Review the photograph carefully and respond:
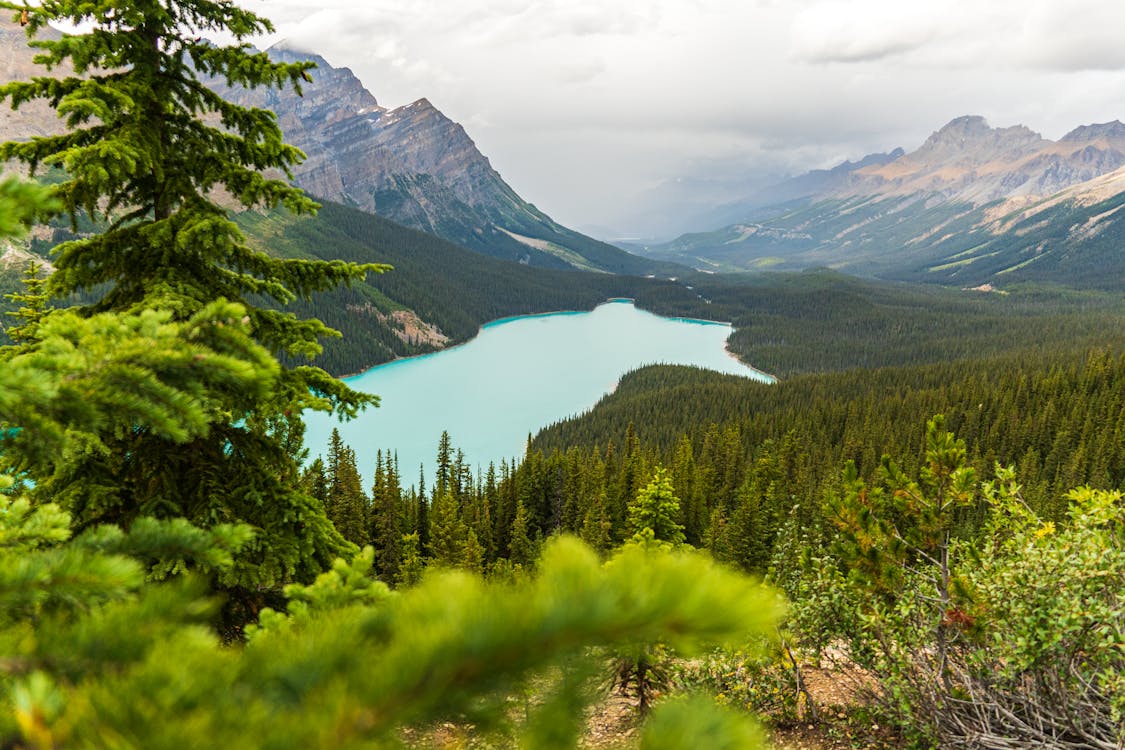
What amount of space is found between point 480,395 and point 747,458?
260 ft

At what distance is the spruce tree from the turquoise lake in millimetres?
55123

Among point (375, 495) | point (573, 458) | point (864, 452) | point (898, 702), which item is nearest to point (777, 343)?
point (864, 452)

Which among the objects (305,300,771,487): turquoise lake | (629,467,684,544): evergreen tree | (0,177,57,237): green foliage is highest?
(0,177,57,237): green foliage

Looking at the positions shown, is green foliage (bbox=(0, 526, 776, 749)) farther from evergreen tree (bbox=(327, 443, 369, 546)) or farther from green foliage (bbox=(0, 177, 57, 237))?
evergreen tree (bbox=(327, 443, 369, 546))

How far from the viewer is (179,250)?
7902mm

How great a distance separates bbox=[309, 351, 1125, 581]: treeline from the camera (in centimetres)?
4125

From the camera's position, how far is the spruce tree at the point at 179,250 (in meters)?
7.20

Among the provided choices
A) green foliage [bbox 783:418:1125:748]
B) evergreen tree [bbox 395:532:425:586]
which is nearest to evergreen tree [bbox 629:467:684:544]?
evergreen tree [bbox 395:532:425:586]

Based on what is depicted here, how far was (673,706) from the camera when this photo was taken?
73.6 inches

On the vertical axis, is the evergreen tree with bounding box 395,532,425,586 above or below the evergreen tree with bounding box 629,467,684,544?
below

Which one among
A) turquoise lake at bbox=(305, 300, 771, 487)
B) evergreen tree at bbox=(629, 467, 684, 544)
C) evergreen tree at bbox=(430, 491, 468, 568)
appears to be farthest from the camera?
turquoise lake at bbox=(305, 300, 771, 487)

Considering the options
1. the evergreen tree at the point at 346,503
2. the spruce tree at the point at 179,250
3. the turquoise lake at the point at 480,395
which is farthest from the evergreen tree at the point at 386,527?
the spruce tree at the point at 179,250

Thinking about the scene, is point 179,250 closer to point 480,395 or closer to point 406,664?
point 406,664

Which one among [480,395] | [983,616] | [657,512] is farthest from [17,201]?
[480,395]
